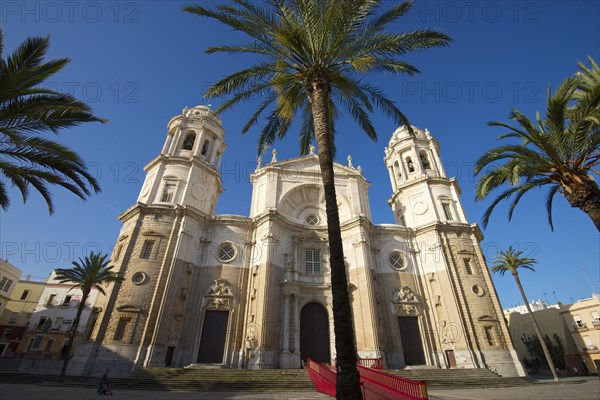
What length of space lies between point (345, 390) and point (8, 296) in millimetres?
49617

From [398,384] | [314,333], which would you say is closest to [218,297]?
[314,333]

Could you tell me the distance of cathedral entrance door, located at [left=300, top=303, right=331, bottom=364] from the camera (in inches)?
854

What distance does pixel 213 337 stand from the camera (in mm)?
20891

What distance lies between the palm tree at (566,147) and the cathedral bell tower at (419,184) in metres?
15.0

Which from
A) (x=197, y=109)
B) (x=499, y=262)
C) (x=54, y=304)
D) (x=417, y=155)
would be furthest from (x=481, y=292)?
(x=54, y=304)

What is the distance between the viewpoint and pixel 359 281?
23.5 meters

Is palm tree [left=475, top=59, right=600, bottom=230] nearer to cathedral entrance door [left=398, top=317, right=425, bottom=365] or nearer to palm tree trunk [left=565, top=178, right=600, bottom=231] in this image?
palm tree trunk [left=565, top=178, right=600, bottom=231]

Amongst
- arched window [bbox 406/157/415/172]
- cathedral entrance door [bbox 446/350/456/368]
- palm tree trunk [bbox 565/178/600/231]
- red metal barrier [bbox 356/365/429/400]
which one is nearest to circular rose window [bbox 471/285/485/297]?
cathedral entrance door [bbox 446/350/456/368]

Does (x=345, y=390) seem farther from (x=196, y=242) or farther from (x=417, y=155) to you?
(x=417, y=155)

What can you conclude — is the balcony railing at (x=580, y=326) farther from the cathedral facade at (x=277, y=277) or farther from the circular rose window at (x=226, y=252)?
the circular rose window at (x=226, y=252)

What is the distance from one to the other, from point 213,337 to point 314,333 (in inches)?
289

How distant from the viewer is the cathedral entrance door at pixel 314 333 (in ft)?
71.2

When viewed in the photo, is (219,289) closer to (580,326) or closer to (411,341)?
(411,341)

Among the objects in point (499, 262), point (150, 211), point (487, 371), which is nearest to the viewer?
point (487, 371)
